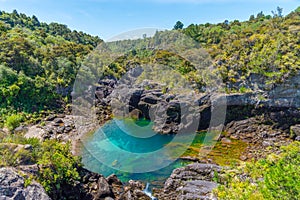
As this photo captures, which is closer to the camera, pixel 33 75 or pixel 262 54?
pixel 262 54

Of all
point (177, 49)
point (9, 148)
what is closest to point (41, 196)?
point (9, 148)

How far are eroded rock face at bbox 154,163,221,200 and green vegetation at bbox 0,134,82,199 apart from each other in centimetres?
564

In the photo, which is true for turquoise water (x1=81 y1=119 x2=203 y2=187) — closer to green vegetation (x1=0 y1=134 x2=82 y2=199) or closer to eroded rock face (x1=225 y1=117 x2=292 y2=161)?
eroded rock face (x1=225 y1=117 x2=292 y2=161)

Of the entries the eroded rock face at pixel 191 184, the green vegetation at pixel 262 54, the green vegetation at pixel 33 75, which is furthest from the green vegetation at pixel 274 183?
the green vegetation at pixel 33 75

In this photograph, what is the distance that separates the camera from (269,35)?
125 ft

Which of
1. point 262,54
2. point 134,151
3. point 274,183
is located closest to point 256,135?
point 262,54

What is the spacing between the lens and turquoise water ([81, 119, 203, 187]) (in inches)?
783

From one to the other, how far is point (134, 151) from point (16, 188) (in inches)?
559

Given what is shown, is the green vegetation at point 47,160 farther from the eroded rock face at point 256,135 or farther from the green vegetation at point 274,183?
the eroded rock face at point 256,135

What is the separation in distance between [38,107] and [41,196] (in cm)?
2407

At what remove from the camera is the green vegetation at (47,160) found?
13195mm

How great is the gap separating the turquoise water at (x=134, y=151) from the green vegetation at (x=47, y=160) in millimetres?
4852

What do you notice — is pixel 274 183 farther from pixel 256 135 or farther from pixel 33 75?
pixel 33 75

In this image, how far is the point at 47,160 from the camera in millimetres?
14172
